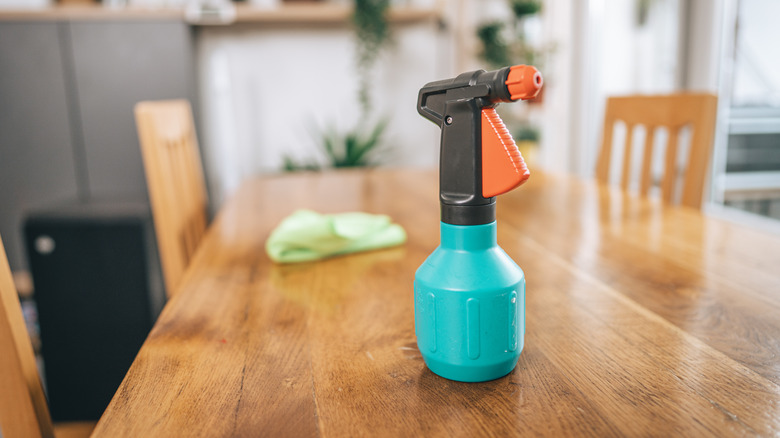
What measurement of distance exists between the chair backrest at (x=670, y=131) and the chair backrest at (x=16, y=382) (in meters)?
1.29

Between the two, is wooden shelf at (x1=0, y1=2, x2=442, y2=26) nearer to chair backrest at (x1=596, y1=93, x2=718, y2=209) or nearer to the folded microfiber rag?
chair backrest at (x1=596, y1=93, x2=718, y2=209)

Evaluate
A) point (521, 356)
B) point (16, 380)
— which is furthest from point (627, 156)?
point (16, 380)

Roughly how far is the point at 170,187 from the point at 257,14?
6.02ft

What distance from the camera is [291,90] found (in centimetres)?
322

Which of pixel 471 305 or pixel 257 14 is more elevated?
pixel 257 14

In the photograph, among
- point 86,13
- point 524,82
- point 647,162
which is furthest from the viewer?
point 86,13

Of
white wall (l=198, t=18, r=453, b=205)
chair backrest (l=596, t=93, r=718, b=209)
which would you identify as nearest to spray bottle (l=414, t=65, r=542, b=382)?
chair backrest (l=596, t=93, r=718, b=209)

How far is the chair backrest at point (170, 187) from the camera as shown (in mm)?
1256

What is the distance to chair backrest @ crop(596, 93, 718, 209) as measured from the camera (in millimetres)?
1271

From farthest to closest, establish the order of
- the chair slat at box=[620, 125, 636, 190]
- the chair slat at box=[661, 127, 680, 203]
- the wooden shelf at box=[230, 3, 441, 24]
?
1. the wooden shelf at box=[230, 3, 441, 24]
2. the chair slat at box=[620, 125, 636, 190]
3. the chair slat at box=[661, 127, 680, 203]

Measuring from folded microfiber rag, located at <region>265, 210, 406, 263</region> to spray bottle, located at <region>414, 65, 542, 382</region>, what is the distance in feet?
1.33

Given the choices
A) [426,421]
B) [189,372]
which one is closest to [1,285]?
[189,372]

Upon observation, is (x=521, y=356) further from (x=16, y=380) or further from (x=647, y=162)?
(x=647, y=162)

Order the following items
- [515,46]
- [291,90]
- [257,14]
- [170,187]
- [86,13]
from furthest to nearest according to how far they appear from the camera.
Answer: [515,46] < [291,90] < [257,14] < [86,13] < [170,187]
